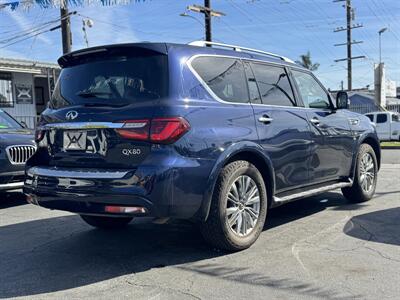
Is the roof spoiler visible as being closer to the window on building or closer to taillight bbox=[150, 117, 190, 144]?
taillight bbox=[150, 117, 190, 144]


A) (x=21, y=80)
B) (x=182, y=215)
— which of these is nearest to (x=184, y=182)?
(x=182, y=215)

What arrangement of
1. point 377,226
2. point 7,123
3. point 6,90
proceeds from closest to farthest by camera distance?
1. point 377,226
2. point 7,123
3. point 6,90

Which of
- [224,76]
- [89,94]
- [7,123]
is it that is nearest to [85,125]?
[89,94]

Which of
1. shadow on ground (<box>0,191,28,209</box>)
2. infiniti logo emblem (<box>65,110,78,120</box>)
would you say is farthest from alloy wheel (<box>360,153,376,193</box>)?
shadow on ground (<box>0,191,28,209</box>)

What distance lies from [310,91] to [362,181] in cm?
170

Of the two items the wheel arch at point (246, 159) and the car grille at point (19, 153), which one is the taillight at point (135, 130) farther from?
the car grille at point (19, 153)

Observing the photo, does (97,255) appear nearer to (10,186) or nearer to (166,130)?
(166,130)

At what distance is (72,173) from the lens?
4.41m

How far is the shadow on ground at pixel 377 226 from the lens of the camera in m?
5.30

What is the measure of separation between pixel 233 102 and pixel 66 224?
288 centimetres

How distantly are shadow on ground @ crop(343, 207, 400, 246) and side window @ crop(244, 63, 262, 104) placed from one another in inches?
71.2

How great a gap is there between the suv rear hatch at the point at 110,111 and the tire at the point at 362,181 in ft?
12.3

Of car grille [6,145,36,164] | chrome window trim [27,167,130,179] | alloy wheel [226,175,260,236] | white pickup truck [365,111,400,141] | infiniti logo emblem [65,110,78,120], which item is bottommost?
white pickup truck [365,111,400,141]

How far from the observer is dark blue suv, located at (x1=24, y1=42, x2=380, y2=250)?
4.18m
